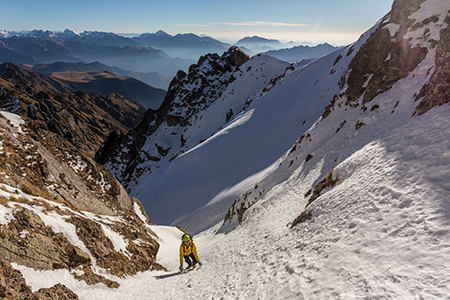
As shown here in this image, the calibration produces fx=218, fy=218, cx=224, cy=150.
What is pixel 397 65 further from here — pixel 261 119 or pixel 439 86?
pixel 261 119

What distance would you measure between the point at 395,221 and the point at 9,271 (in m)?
11.9

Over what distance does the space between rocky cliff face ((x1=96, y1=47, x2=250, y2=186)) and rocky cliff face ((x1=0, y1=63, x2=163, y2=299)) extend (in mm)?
70673

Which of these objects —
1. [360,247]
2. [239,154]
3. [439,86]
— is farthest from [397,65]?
[239,154]

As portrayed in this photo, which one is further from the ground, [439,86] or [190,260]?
[439,86]

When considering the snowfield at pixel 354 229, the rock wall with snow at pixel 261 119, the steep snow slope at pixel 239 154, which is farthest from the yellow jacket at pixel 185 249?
the steep snow slope at pixel 239 154

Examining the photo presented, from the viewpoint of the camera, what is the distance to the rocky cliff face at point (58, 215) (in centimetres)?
771

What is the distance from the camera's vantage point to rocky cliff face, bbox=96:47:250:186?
93188 mm

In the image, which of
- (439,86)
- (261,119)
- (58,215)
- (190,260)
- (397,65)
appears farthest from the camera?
(261,119)

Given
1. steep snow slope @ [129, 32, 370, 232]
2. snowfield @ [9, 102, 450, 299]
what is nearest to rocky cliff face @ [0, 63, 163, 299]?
snowfield @ [9, 102, 450, 299]

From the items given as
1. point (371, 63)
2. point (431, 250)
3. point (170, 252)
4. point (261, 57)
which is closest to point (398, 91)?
point (371, 63)

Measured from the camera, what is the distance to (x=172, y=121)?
100688 mm

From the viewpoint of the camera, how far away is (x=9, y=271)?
21.4 feet

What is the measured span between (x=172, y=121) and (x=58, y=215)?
93.6m

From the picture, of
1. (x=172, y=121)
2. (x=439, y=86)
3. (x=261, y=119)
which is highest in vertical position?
(x=439, y=86)
